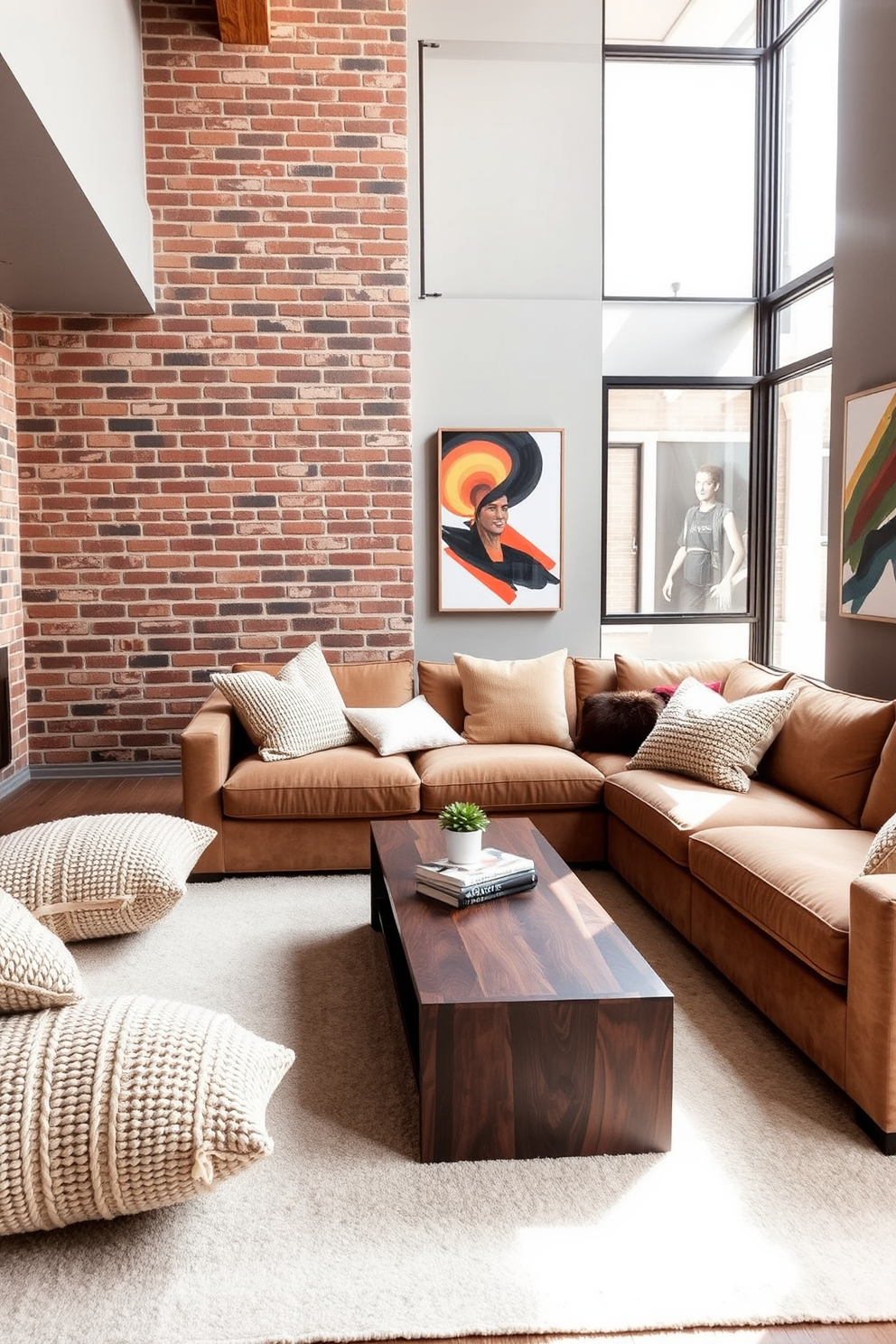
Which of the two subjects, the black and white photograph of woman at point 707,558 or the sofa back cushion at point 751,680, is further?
the black and white photograph of woman at point 707,558

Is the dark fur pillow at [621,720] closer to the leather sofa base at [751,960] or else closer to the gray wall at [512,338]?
the leather sofa base at [751,960]

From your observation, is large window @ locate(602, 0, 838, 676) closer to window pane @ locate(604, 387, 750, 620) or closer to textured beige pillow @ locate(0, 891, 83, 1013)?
window pane @ locate(604, 387, 750, 620)

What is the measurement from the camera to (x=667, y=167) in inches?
223

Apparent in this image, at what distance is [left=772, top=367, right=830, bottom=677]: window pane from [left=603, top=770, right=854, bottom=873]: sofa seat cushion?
1647 mm

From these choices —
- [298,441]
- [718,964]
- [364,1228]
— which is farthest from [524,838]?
[298,441]

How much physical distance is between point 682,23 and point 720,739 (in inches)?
166

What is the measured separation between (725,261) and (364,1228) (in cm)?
534

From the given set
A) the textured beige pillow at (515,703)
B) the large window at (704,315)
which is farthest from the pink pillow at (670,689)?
the large window at (704,315)

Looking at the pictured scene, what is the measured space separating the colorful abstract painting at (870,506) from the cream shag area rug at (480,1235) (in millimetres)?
2163

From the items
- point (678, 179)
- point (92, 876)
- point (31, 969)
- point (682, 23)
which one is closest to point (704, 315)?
point (678, 179)

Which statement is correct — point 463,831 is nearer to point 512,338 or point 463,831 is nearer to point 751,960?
point 751,960

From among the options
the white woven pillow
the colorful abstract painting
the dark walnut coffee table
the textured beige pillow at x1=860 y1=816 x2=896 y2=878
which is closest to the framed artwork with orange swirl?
the white woven pillow

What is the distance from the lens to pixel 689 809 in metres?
3.31

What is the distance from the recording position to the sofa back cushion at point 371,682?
14.9 ft
